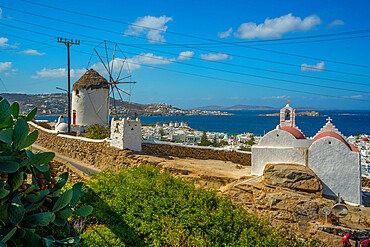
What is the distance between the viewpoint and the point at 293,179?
33.9 feet

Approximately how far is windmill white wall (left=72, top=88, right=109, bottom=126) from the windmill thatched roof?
0.29 m

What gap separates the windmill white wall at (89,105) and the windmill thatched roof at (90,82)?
0.96 feet

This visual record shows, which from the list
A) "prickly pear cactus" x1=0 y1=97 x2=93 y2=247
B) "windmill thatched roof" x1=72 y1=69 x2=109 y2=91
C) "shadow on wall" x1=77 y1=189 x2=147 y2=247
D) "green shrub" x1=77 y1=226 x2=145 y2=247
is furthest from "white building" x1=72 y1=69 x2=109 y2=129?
"prickly pear cactus" x1=0 y1=97 x2=93 y2=247

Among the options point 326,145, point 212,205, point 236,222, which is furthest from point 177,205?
point 326,145

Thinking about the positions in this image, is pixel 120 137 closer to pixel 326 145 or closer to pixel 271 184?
pixel 271 184

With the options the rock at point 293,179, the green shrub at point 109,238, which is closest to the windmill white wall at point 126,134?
the rock at point 293,179

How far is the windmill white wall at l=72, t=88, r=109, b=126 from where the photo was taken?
25734 millimetres

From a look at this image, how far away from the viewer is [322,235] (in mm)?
7777

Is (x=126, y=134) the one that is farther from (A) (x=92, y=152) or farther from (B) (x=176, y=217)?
(B) (x=176, y=217)

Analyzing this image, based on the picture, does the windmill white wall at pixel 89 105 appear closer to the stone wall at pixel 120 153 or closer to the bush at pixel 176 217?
the stone wall at pixel 120 153

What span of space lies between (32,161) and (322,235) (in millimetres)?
7621

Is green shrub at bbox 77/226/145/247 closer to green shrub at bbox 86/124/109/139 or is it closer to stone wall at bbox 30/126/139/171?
stone wall at bbox 30/126/139/171

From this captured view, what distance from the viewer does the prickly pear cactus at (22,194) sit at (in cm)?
372

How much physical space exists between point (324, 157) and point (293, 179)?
1830mm
